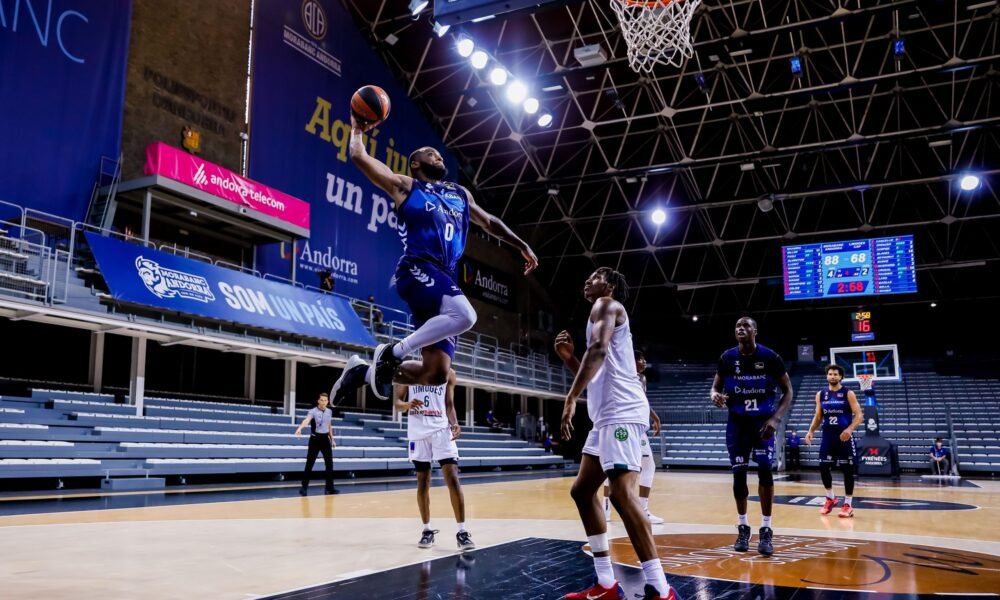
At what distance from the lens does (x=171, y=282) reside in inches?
550

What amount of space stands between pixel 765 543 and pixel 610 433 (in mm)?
2250

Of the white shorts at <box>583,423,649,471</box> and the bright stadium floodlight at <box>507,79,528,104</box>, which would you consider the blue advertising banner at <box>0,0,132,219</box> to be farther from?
the white shorts at <box>583,423,649,471</box>

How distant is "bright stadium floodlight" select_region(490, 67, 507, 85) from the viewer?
19734 millimetres

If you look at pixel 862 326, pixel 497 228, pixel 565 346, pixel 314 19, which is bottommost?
pixel 565 346

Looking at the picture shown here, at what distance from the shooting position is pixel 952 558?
206 inches

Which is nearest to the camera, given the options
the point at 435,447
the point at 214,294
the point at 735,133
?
the point at 435,447

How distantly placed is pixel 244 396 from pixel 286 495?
25.3 ft

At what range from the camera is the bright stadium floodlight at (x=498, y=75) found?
19734mm

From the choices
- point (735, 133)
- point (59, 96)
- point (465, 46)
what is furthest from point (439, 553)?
point (735, 133)

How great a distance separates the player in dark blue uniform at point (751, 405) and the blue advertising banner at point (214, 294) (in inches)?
425

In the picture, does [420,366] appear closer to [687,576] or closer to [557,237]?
[687,576]

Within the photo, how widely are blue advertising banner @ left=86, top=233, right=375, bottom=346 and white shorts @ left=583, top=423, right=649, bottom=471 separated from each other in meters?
11.3

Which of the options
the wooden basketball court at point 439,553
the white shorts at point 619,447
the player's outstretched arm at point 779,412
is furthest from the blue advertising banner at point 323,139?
the white shorts at point 619,447

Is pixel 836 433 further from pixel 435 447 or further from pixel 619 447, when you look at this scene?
→ pixel 619 447
